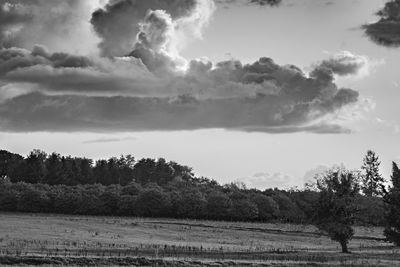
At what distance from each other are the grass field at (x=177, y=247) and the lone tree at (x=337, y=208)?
3067 mm

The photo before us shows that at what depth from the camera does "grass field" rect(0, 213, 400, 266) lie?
5709 centimetres

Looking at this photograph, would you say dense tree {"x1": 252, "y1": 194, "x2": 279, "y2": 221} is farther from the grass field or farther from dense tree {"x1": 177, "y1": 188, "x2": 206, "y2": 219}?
the grass field

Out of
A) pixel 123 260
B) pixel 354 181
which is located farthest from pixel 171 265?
pixel 354 181

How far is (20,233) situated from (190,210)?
79823mm

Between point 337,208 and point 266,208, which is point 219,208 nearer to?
point 266,208

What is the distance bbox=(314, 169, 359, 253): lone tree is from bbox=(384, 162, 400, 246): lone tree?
518 centimetres

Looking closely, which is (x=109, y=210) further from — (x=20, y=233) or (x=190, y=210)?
(x=20, y=233)

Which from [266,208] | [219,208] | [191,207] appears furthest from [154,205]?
[266,208]

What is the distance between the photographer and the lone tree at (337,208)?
8394 cm

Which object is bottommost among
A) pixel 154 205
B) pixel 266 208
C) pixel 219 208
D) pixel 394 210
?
pixel 219 208

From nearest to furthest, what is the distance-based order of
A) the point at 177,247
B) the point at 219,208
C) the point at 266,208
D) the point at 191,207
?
the point at 177,247 → the point at 219,208 → the point at 191,207 → the point at 266,208

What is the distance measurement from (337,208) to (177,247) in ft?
77.7

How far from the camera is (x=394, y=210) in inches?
3194

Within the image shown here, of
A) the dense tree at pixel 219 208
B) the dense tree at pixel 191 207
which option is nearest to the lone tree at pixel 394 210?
the dense tree at pixel 219 208
